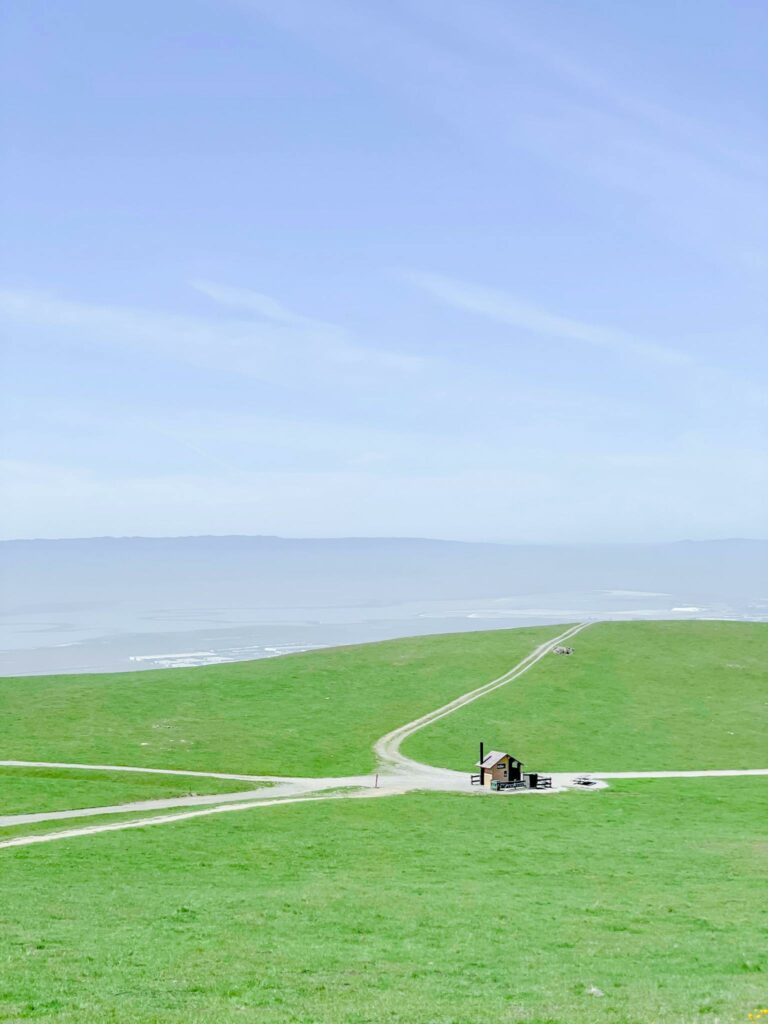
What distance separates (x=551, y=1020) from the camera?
23.6m

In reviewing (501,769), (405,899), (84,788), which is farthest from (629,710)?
(405,899)

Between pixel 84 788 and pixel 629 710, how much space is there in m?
66.6

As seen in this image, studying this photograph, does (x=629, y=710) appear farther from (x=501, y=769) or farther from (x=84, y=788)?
(x=84, y=788)

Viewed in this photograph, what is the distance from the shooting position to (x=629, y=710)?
112 metres

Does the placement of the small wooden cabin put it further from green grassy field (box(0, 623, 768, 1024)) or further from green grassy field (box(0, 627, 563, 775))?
green grassy field (box(0, 627, 563, 775))

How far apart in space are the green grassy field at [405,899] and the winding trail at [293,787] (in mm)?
2413

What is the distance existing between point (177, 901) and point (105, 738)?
57.5m

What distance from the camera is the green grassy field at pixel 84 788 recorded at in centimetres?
6294

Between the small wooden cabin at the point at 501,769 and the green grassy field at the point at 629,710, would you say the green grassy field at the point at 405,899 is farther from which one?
the small wooden cabin at the point at 501,769

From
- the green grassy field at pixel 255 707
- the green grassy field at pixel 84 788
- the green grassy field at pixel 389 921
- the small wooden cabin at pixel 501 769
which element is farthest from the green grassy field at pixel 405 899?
the small wooden cabin at pixel 501 769

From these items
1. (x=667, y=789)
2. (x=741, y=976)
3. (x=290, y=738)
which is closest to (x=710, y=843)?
(x=667, y=789)

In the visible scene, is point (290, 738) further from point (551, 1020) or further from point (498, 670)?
point (551, 1020)

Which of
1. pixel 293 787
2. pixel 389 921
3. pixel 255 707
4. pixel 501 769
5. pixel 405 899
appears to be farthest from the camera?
pixel 255 707

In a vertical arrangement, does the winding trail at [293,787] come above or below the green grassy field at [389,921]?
below
